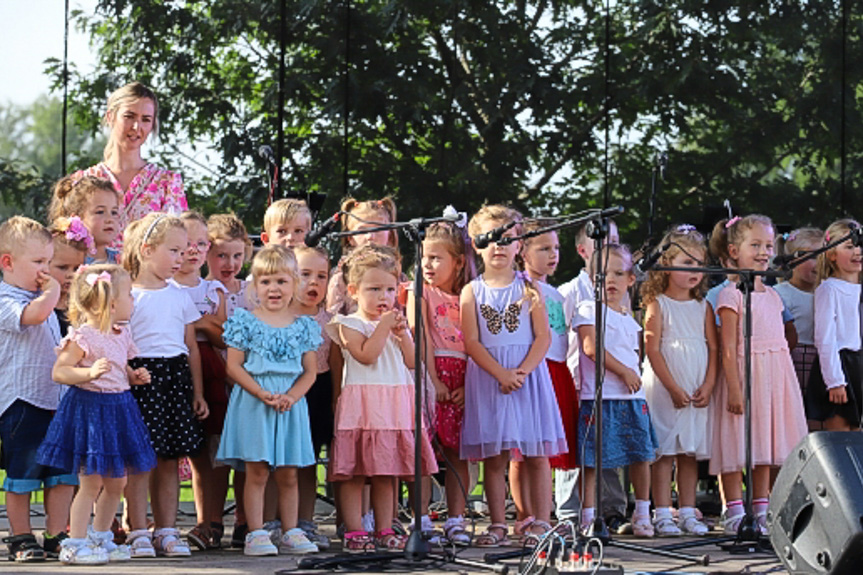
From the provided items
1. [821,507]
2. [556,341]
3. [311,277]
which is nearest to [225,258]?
[311,277]

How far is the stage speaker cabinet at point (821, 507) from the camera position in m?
3.99

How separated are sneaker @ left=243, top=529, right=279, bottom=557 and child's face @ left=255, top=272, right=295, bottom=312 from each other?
986 mm

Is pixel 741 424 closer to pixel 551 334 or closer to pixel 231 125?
pixel 551 334

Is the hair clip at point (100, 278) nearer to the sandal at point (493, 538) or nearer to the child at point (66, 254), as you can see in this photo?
the child at point (66, 254)

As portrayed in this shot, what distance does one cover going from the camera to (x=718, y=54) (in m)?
9.13

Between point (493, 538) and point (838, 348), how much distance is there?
2.52 m

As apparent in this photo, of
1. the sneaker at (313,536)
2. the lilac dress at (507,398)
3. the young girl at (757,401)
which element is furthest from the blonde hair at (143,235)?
the young girl at (757,401)

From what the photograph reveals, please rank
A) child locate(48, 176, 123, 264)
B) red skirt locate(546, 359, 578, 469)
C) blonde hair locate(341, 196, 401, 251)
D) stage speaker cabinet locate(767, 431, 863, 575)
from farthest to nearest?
1. red skirt locate(546, 359, 578, 469)
2. blonde hair locate(341, 196, 401, 251)
3. child locate(48, 176, 123, 264)
4. stage speaker cabinet locate(767, 431, 863, 575)

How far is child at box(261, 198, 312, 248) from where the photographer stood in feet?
21.1

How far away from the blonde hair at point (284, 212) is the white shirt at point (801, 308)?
9.50ft

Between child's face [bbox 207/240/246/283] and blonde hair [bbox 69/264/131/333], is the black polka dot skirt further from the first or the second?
child's face [bbox 207/240/246/283]

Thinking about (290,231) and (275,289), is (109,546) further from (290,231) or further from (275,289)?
(290,231)

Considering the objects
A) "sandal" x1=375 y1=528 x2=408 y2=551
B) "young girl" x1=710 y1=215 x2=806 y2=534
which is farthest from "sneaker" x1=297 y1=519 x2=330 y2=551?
"young girl" x1=710 y1=215 x2=806 y2=534

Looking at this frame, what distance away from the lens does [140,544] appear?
5402 mm
